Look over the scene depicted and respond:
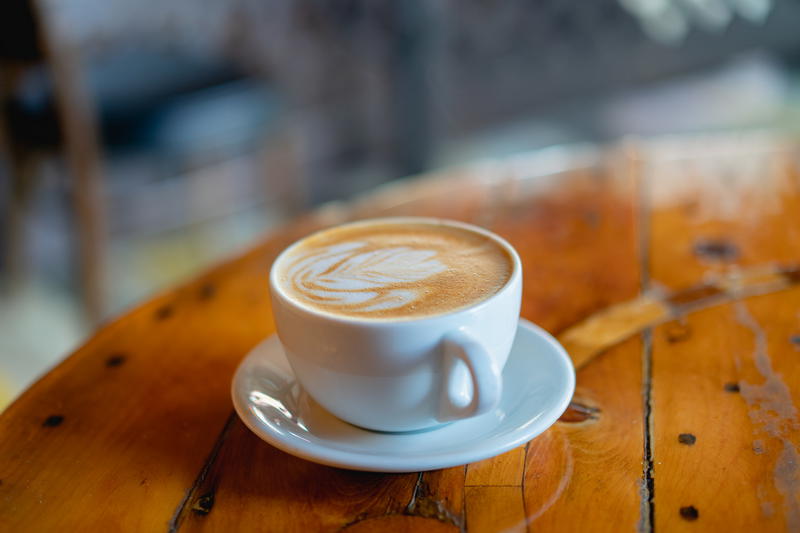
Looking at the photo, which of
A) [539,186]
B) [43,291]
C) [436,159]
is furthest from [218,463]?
[436,159]

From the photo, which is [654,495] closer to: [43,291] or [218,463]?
[218,463]

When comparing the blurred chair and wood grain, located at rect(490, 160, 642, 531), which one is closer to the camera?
wood grain, located at rect(490, 160, 642, 531)

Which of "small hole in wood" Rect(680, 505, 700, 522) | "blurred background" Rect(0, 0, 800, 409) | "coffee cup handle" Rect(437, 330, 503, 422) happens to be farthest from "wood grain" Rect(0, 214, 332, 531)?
"blurred background" Rect(0, 0, 800, 409)

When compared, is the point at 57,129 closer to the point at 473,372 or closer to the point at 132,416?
the point at 132,416

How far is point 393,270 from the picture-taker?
1.52 ft

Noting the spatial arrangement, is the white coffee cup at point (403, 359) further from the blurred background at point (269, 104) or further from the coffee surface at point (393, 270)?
the blurred background at point (269, 104)

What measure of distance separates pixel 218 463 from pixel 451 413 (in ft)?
0.42

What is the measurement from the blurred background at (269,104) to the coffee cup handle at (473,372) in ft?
2.61

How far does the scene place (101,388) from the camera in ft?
1.67

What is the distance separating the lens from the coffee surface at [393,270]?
1.39ft

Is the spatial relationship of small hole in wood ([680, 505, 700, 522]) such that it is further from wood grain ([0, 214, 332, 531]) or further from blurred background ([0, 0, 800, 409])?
blurred background ([0, 0, 800, 409])

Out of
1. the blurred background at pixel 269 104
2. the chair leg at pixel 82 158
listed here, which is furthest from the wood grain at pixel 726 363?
the chair leg at pixel 82 158

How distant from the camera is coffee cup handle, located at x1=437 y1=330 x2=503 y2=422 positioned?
1.28 feet

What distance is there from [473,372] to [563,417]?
4.0 inches
